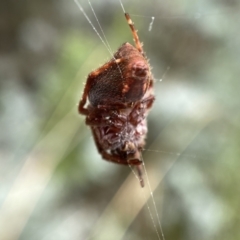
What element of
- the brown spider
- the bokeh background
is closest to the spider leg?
the brown spider

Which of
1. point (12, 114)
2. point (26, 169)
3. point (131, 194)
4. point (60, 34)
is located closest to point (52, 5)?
point (60, 34)

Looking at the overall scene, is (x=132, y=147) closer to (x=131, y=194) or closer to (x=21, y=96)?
(x=131, y=194)

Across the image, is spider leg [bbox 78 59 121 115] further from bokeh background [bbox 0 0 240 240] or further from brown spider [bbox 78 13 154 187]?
bokeh background [bbox 0 0 240 240]

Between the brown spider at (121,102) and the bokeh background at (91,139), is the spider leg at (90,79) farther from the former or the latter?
the bokeh background at (91,139)

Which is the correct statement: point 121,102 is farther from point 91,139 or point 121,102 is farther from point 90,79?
point 91,139

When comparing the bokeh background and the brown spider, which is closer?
the brown spider

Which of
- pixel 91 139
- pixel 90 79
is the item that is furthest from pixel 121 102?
pixel 91 139

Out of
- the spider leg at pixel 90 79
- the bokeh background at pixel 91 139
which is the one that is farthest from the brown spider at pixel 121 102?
the bokeh background at pixel 91 139
